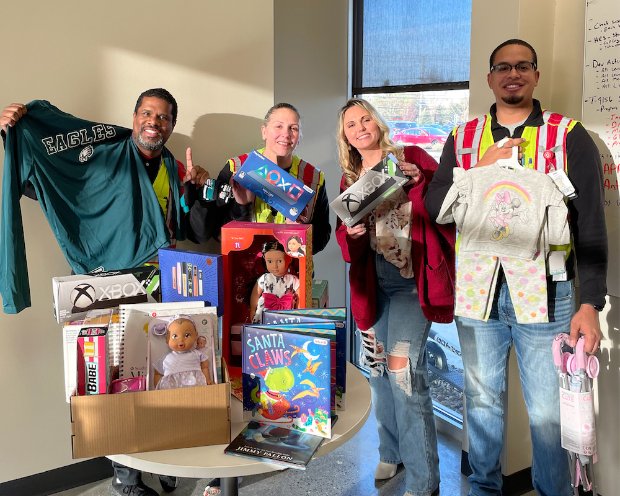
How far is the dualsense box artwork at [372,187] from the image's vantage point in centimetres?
190

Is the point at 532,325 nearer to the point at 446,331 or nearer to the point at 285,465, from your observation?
the point at 285,465

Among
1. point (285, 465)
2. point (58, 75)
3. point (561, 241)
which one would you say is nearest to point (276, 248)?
point (285, 465)

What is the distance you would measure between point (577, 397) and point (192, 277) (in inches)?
52.0

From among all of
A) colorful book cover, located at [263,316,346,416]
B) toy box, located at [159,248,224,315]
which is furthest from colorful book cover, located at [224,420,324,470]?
toy box, located at [159,248,224,315]

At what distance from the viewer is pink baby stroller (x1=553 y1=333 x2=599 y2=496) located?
192 cm

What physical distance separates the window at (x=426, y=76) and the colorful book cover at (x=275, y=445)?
2.13 metres

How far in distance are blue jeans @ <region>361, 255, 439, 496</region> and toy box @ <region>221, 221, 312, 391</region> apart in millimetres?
630

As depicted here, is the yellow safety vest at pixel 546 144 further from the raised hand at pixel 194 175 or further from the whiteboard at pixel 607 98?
the raised hand at pixel 194 175

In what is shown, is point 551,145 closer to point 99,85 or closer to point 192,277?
point 192,277

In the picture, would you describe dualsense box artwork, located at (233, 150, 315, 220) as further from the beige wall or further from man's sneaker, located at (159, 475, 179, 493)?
man's sneaker, located at (159, 475, 179, 493)

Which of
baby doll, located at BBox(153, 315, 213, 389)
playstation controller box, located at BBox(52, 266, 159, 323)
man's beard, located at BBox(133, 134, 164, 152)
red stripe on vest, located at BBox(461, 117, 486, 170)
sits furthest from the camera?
man's beard, located at BBox(133, 134, 164, 152)

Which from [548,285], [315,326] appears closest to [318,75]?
[548,285]

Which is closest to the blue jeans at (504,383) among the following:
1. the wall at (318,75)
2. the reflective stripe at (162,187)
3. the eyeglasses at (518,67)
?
the eyeglasses at (518,67)

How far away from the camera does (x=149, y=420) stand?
132 cm
